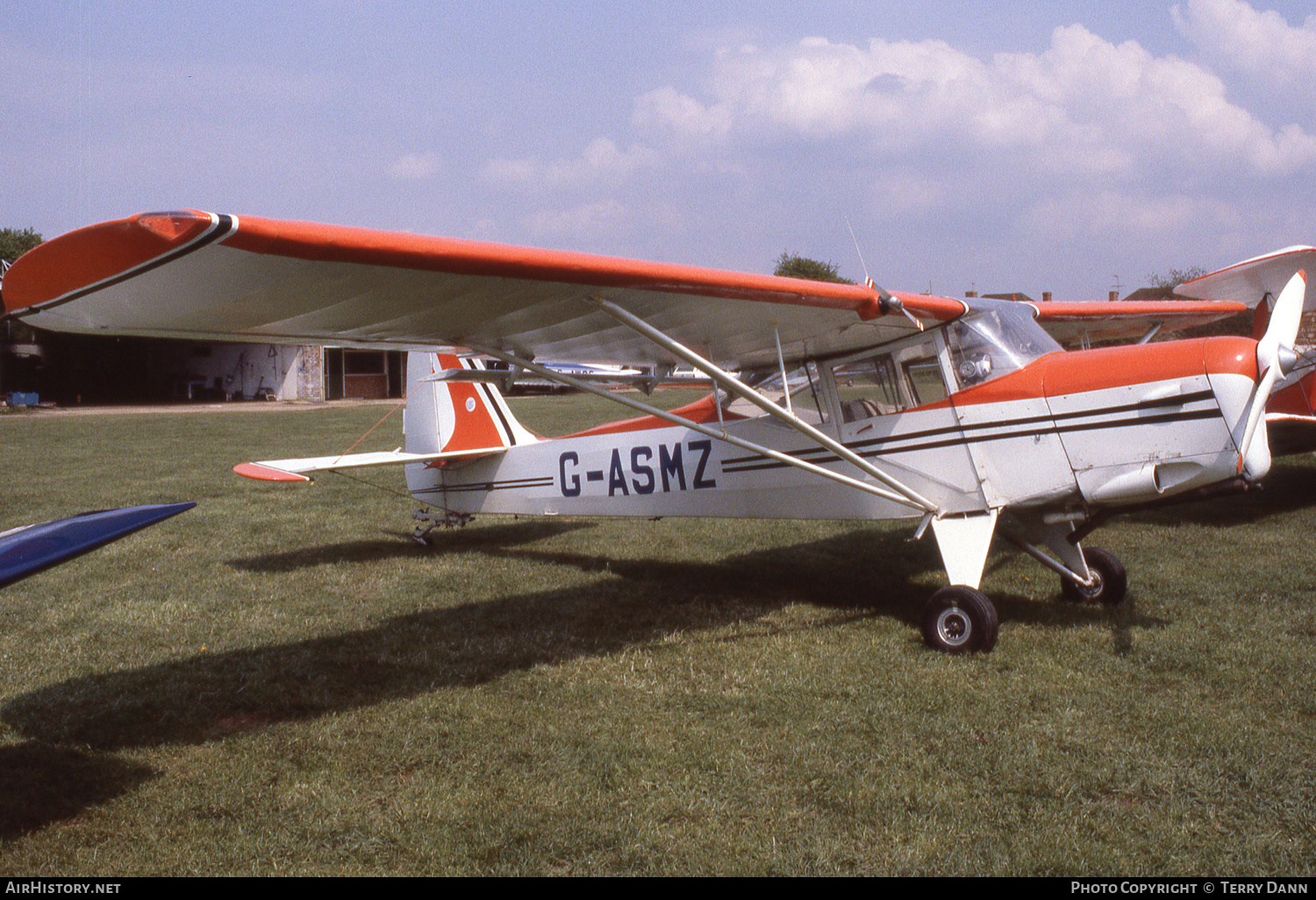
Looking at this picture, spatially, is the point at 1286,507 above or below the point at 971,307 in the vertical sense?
below

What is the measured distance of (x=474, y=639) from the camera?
5395 mm

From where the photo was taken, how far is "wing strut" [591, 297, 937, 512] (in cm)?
442

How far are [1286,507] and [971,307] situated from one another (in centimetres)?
609

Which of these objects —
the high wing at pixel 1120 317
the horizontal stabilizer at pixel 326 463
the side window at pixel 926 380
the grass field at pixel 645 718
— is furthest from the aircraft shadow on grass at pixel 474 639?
the high wing at pixel 1120 317

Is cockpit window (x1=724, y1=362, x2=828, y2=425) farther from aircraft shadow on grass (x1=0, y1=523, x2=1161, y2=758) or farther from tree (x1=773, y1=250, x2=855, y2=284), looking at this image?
tree (x1=773, y1=250, x2=855, y2=284)

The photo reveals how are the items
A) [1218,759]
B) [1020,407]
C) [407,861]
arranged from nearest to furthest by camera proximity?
[407,861], [1218,759], [1020,407]

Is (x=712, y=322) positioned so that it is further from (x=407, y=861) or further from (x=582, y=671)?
(x=407, y=861)

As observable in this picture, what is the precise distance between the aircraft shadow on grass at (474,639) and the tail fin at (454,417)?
3.24ft

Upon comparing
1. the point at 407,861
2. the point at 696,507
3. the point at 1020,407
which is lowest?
the point at 407,861

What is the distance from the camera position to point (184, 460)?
15094 millimetres

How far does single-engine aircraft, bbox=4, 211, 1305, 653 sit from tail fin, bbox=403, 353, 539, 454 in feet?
2.84

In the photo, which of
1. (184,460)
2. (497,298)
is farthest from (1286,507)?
(184,460)

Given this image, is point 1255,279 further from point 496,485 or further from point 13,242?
point 13,242

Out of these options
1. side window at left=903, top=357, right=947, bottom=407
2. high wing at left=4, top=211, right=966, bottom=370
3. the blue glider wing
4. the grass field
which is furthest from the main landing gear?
the blue glider wing
